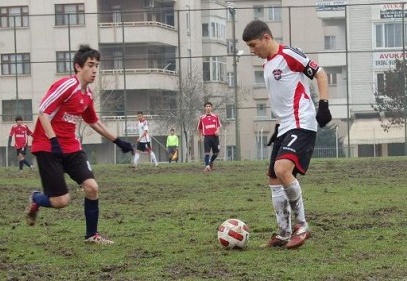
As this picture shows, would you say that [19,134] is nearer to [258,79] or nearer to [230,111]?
[230,111]

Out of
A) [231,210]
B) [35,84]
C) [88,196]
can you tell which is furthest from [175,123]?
[88,196]

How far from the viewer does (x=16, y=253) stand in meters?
9.66

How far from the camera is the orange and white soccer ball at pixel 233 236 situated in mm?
9320

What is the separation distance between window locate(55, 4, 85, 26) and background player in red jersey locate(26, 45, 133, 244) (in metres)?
35.0

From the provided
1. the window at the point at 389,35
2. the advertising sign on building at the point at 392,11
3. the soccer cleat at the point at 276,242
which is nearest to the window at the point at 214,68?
the window at the point at 389,35

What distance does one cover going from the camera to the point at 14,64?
151 ft

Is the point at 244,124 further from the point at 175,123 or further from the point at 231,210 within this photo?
the point at 231,210

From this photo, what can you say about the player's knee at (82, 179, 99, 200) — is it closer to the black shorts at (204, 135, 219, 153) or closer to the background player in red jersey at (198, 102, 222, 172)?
the background player in red jersey at (198, 102, 222, 172)

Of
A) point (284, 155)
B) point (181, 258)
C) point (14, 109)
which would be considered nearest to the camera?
point (181, 258)

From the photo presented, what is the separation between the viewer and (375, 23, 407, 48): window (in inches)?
1788

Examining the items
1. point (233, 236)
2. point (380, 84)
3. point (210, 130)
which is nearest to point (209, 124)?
point (210, 130)

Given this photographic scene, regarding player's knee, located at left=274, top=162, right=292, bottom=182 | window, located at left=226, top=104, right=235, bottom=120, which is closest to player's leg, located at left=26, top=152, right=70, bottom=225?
player's knee, located at left=274, top=162, right=292, bottom=182

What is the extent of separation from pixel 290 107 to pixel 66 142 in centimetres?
226

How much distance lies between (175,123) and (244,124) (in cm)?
764
